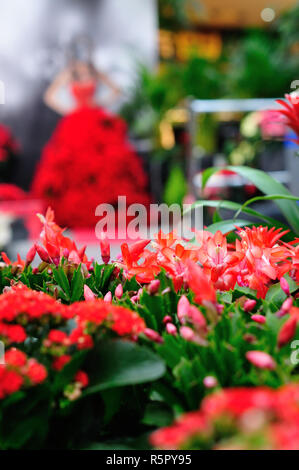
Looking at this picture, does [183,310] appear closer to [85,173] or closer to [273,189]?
[273,189]

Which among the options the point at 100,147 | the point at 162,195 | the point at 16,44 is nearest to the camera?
the point at 100,147

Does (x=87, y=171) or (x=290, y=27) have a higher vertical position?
(x=290, y=27)

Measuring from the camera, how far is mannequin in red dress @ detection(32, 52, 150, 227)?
8.23 feet

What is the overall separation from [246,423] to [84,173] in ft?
7.57

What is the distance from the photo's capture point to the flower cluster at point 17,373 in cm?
37

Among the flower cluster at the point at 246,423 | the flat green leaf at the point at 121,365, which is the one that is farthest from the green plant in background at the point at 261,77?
the flower cluster at the point at 246,423

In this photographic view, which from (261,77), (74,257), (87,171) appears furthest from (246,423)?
(261,77)

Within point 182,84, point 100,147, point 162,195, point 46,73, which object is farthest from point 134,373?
point 46,73

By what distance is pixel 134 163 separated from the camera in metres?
2.66

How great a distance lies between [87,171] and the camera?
2516 millimetres

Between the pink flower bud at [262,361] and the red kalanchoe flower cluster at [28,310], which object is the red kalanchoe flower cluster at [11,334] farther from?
the pink flower bud at [262,361]

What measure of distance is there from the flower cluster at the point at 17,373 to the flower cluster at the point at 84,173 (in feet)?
6.91

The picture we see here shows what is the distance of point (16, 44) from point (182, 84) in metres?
1.71

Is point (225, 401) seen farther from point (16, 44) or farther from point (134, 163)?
point (16, 44)
